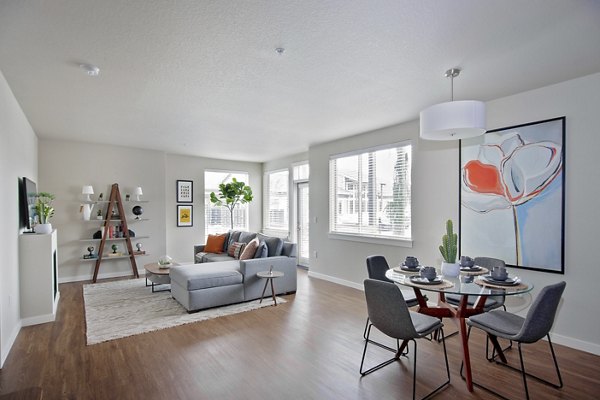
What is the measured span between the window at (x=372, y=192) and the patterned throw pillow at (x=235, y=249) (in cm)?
170

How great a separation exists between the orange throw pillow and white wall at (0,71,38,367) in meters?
3.17

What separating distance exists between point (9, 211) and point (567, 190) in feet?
18.2

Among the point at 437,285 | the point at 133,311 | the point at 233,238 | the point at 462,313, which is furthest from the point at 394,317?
the point at 233,238

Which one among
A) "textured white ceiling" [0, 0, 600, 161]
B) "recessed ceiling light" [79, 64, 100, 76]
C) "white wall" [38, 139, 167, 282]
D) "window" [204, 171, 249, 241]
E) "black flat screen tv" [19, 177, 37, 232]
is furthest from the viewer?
"window" [204, 171, 249, 241]

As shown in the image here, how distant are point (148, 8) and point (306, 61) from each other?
1201 millimetres

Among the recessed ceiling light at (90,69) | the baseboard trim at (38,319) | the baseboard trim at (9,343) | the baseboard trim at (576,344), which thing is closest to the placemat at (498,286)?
the baseboard trim at (576,344)

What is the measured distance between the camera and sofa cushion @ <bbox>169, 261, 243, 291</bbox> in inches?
161

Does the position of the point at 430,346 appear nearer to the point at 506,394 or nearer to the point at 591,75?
the point at 506,394

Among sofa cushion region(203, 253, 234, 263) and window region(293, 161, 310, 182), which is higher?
window region(293, 161, 310, 182)

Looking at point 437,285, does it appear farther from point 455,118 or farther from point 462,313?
point 455,118

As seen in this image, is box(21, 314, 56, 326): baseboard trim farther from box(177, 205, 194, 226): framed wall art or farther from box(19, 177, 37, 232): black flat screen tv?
box(177, 205, 194, 226): framed wall art

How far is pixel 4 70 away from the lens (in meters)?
2.80

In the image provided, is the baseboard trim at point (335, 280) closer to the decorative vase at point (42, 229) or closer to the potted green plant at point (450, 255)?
the potted green plant at point (450, 255)

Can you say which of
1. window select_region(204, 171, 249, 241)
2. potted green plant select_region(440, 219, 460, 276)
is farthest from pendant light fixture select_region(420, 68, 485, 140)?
window select_region(204, 171, 249, 241)
